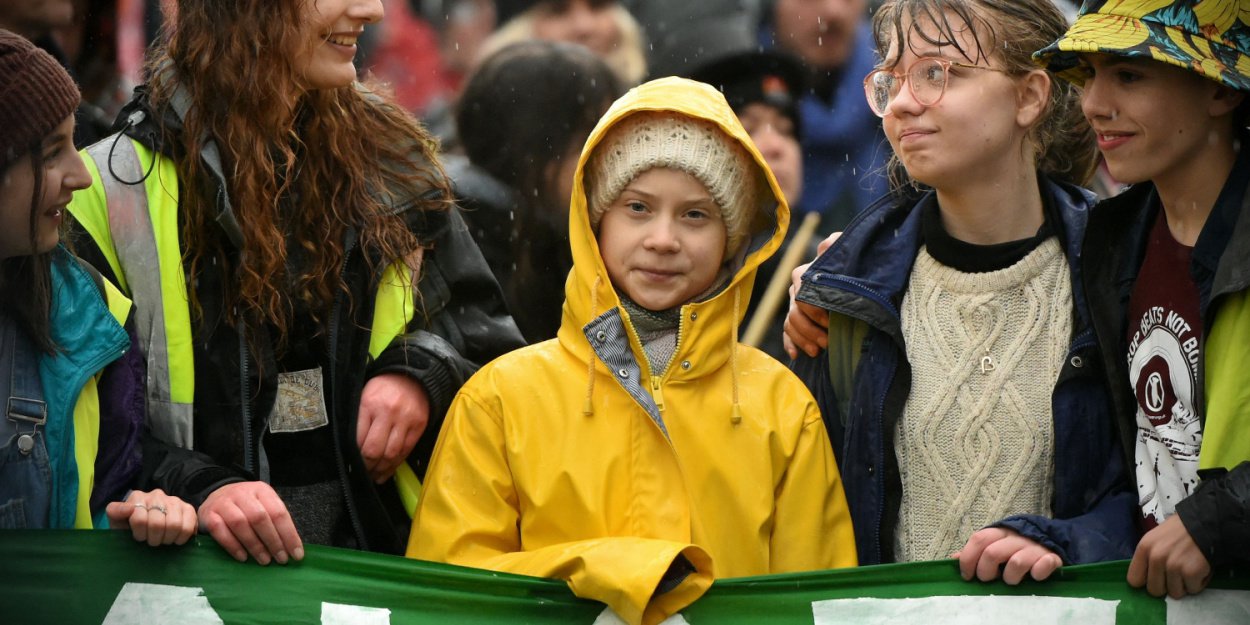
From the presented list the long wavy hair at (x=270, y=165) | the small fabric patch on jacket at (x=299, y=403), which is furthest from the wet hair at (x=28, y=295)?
the small fabric patch on jacket at (x=299, y=403)

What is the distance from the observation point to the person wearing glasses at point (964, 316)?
3.78m

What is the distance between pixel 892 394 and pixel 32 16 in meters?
3.02

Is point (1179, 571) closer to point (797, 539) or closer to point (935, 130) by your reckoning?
point (797, 539)

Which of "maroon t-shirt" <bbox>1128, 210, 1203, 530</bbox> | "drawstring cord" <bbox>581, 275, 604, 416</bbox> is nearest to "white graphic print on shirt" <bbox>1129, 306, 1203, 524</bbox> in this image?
"maroon t-shirt" <bbox>1128, 210, 1203, 530</bbox>

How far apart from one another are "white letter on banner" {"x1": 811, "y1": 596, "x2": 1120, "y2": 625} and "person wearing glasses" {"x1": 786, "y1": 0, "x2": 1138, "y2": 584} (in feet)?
0.67

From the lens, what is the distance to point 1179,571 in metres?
3.36

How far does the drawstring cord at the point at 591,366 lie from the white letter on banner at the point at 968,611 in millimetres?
680

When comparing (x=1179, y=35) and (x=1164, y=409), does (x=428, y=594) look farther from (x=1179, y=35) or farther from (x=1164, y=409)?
(x=1179, y=35)

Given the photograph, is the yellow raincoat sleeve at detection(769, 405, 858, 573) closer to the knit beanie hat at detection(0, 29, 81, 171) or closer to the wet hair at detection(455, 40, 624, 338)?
the knit beanie hat at detection(0, 29, 81, 171)

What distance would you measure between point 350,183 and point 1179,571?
83.7 inches

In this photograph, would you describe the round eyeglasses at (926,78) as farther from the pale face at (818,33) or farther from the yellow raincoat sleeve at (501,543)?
the pale face at (818,33)

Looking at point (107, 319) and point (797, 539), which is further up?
point (107, 319)

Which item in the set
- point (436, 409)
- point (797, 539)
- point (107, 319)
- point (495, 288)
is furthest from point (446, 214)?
point (797, 539)

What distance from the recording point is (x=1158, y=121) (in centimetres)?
357
